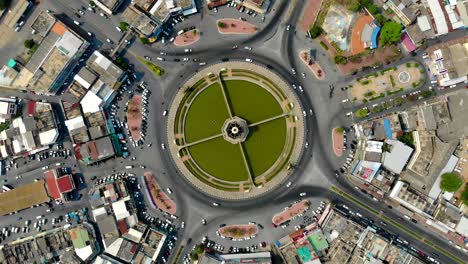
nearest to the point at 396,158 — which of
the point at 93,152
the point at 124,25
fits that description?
the point at 93,152

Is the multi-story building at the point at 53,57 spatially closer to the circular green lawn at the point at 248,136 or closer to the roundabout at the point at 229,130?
the roundabout at the point at 229,130

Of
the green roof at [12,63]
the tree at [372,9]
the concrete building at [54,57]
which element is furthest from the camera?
the green roof at [12,63]

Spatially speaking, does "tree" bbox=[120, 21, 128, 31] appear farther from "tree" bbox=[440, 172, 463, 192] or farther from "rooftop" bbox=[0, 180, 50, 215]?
"tree" bbox=[440, 172, 463, 192]

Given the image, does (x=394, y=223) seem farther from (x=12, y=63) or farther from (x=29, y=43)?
(x=12, y=63)

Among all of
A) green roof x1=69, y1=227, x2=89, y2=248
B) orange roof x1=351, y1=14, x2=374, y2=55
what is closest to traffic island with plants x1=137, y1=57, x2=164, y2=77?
green roof x1=69, y1=227, x2=89, y2=248

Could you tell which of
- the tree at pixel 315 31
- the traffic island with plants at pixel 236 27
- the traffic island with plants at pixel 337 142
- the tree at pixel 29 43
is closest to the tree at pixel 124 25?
the traffic island with plants at pixel 236 27
